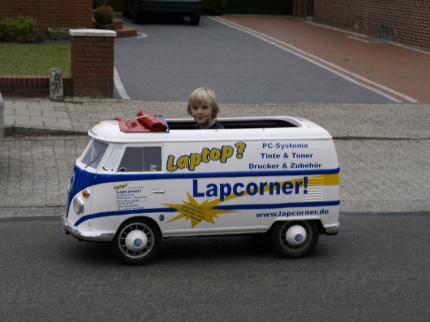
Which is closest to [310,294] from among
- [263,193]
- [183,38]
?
[263,193]

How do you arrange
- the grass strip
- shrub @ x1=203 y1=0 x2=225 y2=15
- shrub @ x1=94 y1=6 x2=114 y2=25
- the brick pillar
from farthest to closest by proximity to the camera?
shrub @ x1=203 y1=0 x2=225 y2=15 → shrub @ x1=94 y1=6 x2=114 y2=25 → the grass strip → the brick pillar

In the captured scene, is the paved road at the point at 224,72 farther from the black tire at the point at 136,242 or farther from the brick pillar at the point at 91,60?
the black tire at the point at 136,242

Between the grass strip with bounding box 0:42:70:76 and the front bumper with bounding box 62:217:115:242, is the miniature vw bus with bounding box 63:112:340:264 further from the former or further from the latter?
the grass strip with bounding box 0:42:70:76

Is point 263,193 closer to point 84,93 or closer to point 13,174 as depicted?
point 13,174

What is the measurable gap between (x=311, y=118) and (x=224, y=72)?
510cm

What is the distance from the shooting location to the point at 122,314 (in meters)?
6.09

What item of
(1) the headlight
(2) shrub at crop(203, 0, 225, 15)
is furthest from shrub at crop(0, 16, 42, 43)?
(2) shrub at crop(203, 0, 225, 15)

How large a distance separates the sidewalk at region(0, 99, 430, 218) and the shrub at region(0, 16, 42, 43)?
6870 mm

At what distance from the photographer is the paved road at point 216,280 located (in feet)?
20.3

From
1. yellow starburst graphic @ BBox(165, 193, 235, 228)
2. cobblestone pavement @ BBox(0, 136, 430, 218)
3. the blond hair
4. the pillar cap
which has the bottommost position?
cobblestone pavement @ BBox(0, 136, 430, 218)

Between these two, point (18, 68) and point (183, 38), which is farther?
point (183, 38)

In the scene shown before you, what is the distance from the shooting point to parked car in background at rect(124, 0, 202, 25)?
27.5 meters

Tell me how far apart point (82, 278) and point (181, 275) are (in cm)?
74

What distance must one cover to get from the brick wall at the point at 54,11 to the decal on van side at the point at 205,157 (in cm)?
1506
